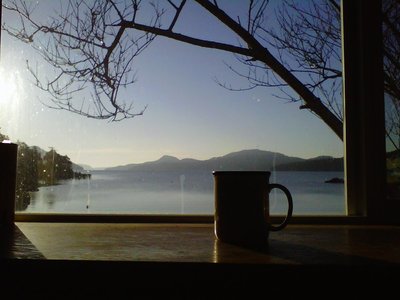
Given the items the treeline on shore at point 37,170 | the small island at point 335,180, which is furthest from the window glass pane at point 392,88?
the treeline on shore at point 37,170

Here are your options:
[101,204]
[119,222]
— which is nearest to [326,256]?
[119,222]

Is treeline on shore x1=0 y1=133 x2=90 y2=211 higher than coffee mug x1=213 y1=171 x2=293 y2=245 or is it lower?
higher

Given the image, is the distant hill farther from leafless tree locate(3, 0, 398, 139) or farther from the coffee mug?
the coffee mug

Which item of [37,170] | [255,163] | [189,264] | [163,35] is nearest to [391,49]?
[255,163]

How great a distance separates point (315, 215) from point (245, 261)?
1.90ft

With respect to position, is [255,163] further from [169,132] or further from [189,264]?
[189,264]

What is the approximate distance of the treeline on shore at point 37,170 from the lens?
1.27 m

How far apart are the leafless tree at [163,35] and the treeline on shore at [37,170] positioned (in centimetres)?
16

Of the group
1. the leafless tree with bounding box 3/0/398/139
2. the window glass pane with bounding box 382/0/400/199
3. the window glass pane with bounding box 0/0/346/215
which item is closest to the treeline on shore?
the window glass pane with bounding box 0/0/346/215

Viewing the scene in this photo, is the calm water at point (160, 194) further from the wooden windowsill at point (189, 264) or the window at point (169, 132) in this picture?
the wooden windowsill at point (189, 264)

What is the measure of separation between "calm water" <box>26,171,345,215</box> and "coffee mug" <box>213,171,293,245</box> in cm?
37

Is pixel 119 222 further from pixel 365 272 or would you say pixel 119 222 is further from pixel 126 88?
pixel 365 272

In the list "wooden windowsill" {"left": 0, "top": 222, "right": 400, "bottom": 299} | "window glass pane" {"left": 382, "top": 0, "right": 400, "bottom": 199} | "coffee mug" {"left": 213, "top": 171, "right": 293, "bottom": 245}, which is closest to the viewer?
"wooden windowsill" {"left": 0, "top": 222, "right": 400, "bottom": 299}

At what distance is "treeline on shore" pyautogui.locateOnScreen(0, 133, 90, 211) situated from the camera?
127 centimetres
